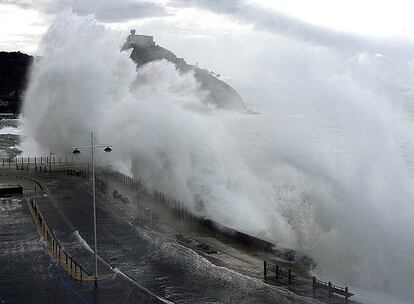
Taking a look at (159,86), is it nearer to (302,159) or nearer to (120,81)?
(120,81)

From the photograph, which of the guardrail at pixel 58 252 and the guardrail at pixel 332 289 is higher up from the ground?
the guardrail at pixel 332 289

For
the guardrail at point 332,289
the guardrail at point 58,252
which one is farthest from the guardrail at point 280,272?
the guardrail at point 58,252

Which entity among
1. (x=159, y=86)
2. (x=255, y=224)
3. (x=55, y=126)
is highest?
(x=159, y=86)

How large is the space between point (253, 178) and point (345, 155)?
637 inches

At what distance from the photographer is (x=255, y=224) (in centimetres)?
2911

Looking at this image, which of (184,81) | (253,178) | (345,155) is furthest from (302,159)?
(184,81)

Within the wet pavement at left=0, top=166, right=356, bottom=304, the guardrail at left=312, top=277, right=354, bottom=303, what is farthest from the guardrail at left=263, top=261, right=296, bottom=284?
the guardrail at left=312, top=277, right=354, bottom=303

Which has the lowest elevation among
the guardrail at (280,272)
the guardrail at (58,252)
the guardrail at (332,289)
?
the guardrail at (58,252)

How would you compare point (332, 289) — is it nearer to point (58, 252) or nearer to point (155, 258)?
point (155, 258)

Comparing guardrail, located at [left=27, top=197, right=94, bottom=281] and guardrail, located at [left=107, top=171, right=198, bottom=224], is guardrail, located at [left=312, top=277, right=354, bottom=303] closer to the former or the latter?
guardrail, located at [left=27, top=197, right=94, bottom=281]

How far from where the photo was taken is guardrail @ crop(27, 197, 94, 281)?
18.9 metres

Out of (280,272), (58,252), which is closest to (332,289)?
(280,272)

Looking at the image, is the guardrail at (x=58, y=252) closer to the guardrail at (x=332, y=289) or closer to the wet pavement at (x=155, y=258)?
the wet pavement at (x=155, y=258)

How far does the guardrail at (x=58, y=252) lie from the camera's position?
18.9m
